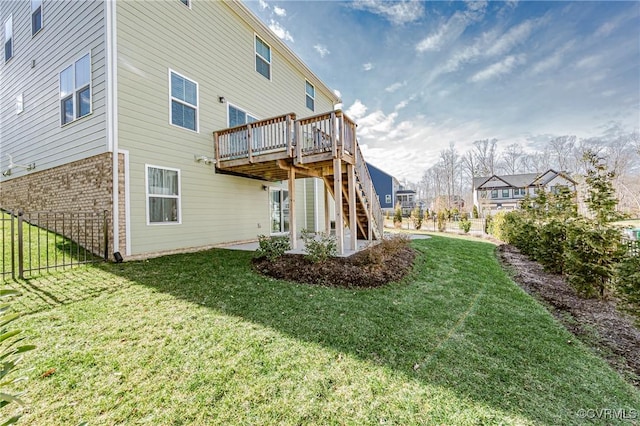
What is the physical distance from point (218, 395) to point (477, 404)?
215 cm

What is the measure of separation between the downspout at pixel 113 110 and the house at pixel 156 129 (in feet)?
0.08

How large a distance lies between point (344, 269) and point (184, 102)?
6677 mm

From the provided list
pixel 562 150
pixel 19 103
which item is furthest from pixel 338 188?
pixel 562 150

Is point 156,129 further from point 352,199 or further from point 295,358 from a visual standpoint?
point 295,358

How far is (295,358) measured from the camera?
274cm

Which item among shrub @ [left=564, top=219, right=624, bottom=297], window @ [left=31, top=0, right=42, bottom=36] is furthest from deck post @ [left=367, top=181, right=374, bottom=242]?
window @ [left=31, top=0, right=42, bottom=36]

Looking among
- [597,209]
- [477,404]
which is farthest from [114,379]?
[597,209]

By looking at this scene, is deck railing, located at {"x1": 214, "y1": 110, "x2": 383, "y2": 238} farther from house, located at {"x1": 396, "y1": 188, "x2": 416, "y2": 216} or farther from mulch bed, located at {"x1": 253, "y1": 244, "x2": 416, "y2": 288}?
house, located at {"x1": 396, "y1": 188, "x2": 416, "y2": 216}

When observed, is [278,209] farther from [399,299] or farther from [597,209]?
[597,209]

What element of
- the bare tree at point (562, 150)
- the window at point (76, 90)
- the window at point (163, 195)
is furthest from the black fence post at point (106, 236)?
the bare tree at point (562, 150)

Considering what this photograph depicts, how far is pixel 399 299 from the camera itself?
4496 mm

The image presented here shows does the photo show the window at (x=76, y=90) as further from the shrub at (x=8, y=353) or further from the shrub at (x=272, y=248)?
the shrub at (x=8, y=353)

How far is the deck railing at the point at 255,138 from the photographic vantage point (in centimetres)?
734

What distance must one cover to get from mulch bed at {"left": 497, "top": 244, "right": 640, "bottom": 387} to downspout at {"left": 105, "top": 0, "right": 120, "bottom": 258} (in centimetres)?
871
